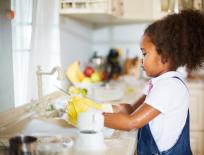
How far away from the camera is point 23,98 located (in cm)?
164

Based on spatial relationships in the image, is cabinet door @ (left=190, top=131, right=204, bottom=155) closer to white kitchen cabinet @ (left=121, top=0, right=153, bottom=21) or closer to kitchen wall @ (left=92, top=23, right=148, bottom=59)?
kitchen wall @ (left=92, top=23, right=148, bottom=59)

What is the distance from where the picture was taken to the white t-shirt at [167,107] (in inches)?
47.8

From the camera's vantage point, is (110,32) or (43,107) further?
(110,32)

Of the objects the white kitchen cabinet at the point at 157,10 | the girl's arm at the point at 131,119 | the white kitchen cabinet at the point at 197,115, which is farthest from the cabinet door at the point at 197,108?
the girl's arm at the point at 131,119

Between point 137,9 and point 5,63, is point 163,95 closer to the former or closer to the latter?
point 5,63

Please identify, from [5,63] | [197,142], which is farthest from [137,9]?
[5,63]

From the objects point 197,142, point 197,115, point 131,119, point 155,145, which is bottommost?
point 197,142

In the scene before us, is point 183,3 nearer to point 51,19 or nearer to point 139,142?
point 51,19

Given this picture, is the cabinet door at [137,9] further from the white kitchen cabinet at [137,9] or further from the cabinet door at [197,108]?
the cabinet door at [197,108]

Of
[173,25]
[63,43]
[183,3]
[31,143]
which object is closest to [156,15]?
[183,3]

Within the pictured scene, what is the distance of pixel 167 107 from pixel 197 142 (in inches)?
67.0

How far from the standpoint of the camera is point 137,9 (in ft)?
9.59

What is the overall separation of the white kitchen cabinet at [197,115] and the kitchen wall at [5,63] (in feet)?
5.62

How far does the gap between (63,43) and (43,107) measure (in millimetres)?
749
